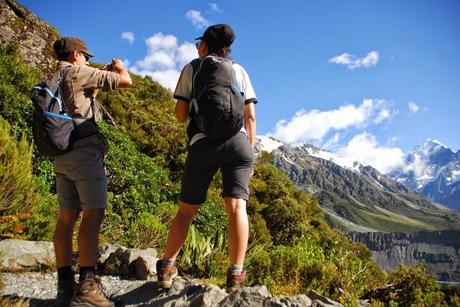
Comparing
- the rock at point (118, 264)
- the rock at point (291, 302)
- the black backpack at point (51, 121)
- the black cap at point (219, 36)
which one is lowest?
the rock at point (118, 264)

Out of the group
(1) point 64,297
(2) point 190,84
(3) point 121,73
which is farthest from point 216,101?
(1) point 64,297

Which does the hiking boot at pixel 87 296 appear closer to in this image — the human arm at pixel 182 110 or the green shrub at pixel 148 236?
the human arm at pixel 182 110

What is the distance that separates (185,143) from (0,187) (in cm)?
915

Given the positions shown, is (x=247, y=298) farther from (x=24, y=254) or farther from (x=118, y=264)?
(x=24, y=254)

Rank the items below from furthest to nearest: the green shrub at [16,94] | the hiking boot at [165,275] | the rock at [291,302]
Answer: the green shrub at [16,94]
the hiking boot at [165,275]
the rock at [291,302]

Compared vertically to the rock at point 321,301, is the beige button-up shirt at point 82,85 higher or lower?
higher

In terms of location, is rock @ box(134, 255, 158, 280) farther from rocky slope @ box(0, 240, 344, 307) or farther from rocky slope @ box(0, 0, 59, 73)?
rocky slope @ box(0, 0, 59, 73)

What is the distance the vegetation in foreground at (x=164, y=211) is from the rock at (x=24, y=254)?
0.99 feet

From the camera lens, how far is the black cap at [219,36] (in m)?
3.50

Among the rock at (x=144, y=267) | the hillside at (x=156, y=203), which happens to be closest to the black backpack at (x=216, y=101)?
the hillside at (x=156, y=203)

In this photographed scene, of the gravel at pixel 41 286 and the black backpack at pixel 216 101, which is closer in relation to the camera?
the black backpack at pixel 216 101

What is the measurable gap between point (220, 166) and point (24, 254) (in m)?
3.00

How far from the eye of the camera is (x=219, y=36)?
3.50 meters

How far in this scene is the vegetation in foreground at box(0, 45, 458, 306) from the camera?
4.28 meters
